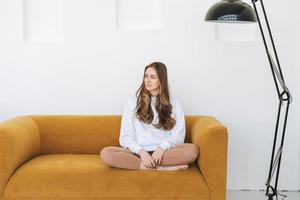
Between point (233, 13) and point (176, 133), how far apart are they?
936 mm

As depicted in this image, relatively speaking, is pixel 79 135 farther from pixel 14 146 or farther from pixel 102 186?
pixel 102 186

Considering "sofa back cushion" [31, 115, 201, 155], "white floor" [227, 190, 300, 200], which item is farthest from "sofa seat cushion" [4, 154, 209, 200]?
"white floor" [227, 190, 300, 200]

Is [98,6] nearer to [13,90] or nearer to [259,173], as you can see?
[13,90]

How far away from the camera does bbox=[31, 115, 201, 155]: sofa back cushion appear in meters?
3.80

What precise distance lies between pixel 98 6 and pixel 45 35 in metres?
0.54

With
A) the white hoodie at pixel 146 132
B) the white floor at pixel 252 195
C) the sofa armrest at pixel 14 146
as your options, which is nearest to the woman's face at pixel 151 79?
the white hoodie at pixel 146 132

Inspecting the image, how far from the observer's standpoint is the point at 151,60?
13.6 ft

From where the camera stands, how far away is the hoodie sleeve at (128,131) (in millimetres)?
3463

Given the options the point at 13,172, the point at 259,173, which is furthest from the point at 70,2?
the point at 259,173

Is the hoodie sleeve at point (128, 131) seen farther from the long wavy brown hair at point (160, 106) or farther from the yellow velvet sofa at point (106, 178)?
the yellow velvet sofa at point (106, 178)

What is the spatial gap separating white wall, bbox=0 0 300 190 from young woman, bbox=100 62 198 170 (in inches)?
21.7

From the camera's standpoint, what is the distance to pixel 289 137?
165 inches

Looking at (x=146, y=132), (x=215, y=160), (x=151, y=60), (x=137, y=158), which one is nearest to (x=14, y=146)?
(x=137, y=158)

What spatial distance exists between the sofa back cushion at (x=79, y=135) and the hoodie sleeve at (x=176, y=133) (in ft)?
0.84
